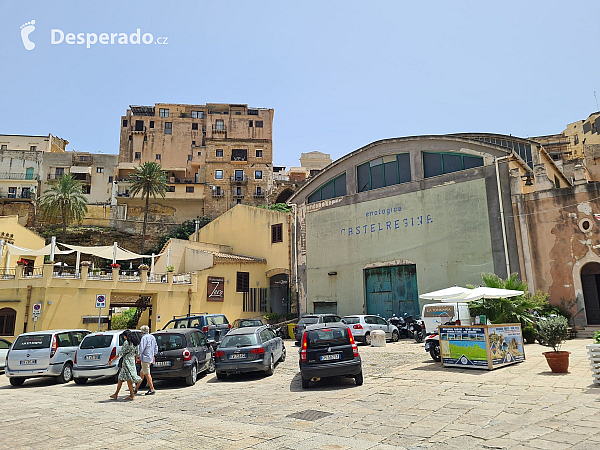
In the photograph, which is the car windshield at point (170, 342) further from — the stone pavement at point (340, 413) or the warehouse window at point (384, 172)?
the warehouse window at point (384, 172)

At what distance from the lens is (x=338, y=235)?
29.1 m

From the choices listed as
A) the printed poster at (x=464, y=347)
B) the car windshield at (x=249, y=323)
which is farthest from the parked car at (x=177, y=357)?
the car windshield at (x=249, y=323)

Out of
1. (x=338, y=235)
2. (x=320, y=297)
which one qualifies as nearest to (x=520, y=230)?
(x=338, y=235)

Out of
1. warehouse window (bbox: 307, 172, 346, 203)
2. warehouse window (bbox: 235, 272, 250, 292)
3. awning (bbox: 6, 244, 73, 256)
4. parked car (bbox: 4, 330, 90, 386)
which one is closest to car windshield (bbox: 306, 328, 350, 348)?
parked car (bbox: 4, 330, 90, 386)

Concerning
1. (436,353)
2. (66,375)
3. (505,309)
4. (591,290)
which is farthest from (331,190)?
(66,375)

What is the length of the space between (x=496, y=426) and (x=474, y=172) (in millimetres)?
18812

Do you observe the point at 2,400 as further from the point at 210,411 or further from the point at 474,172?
the point at 474,172

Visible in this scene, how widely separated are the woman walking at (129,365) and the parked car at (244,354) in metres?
2.90

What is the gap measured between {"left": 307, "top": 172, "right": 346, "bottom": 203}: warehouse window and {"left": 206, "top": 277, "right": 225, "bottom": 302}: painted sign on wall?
850 centimetres

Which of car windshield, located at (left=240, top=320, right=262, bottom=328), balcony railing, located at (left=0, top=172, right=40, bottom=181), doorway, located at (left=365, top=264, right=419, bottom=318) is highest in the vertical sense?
balcony railing, located at (left=0, top=172, right=40, bottom=181)

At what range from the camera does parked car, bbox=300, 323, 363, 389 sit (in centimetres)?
1105

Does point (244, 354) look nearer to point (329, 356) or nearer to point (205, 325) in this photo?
point (329, 356)

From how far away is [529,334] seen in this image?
17172 millimetres

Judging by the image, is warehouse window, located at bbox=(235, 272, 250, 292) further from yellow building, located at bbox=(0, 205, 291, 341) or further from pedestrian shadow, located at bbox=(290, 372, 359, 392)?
pedestrian shadow, located at bbox=(290, 372, 359, 392)
